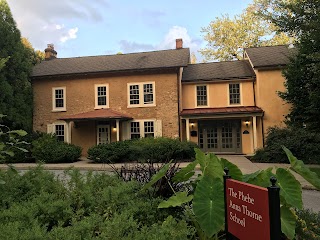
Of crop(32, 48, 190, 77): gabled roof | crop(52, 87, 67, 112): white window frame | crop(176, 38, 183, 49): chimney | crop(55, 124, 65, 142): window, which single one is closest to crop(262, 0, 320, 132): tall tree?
crop(32, 48, 190, 77): gabled roof

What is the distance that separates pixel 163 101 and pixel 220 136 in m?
4.93

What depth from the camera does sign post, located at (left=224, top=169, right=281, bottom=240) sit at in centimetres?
211

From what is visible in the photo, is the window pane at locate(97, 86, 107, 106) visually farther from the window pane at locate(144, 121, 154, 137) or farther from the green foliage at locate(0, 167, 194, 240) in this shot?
the green foliage at locate(0, 167, 194, 240)

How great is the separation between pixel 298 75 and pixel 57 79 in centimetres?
1663

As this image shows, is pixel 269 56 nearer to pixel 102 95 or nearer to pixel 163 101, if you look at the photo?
pixel 163 101

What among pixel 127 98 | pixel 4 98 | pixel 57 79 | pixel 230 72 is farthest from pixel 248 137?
pixel 4 98

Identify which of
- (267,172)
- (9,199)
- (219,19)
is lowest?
(9,199)

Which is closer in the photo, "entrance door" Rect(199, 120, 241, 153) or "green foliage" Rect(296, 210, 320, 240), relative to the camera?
"green foliage" Rect(296, 210, 320, 240)

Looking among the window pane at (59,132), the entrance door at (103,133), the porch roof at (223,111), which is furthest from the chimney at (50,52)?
the porch roof at (223,111)

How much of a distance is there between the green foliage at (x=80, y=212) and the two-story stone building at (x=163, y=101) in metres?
15.7

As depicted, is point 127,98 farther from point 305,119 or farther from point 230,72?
point 305,119

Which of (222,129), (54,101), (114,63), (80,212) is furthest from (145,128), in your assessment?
(80,212)

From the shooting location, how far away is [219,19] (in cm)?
3816

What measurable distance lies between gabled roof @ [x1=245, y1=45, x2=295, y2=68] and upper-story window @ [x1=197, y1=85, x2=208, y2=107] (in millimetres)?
3880
